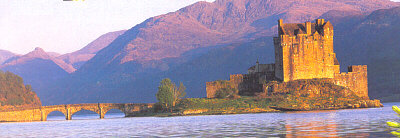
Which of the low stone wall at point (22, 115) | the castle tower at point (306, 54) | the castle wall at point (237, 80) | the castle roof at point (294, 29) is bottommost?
the low stone wall at point (22, 115)

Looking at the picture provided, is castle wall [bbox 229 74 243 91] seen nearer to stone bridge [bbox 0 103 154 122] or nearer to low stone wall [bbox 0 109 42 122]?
stone bridge [bbox 0 103 154 122]

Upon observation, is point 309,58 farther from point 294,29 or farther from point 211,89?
point 211,89

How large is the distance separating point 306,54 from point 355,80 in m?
13.2

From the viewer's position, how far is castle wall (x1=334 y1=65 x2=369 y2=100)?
369 feet

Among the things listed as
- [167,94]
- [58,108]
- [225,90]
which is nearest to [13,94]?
[58,108]

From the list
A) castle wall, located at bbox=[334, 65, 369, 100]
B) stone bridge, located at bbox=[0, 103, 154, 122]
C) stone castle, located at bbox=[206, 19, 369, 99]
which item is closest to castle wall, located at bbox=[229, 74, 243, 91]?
stone castle, located at bbox=[206, 19, 369, 99]

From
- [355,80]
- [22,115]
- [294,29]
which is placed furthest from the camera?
[22,115]

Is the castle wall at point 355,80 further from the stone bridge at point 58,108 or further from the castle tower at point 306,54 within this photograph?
the stone bridge at point 58,108

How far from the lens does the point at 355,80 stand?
371 feet

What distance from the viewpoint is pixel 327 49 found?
112000mm

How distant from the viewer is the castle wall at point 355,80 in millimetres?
112562

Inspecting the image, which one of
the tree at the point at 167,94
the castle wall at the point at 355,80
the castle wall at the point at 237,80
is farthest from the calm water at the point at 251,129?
the castle wall at the point at 237,80

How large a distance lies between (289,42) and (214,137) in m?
72.3

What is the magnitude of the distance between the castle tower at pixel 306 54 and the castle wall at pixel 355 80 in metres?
2.21
